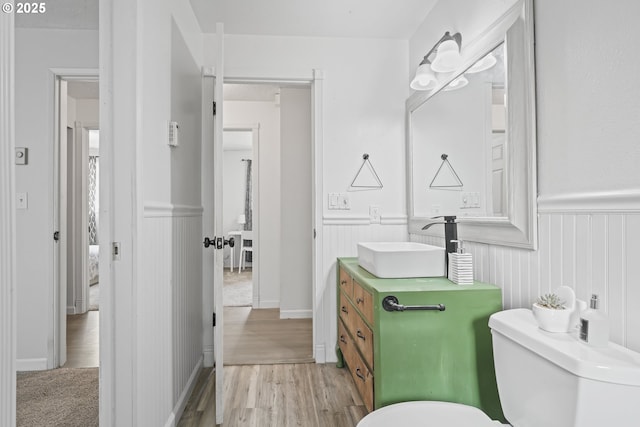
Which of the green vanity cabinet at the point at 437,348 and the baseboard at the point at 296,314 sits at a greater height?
the green vanity cabinet at the point at 437,348

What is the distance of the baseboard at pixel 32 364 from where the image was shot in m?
2.51

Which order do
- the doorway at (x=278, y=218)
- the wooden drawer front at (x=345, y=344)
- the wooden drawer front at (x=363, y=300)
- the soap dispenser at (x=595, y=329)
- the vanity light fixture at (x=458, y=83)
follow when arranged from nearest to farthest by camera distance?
the soap dispenser at (x=595, y=329) → the wooden drawer front at (x=363, y=300) → the vanity light fixture at (x=458, y=83) → the wooden drawer front at (x=345, y=344) → the doorway at (x=278, y=218)

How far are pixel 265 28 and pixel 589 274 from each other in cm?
244

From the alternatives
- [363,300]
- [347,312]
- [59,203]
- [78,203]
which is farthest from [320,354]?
[78,203]

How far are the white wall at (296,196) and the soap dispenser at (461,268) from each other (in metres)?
2.26

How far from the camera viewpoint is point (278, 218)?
4141 mm

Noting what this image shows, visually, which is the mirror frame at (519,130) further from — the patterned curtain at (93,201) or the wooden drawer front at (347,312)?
the patterned curtain at (93,201)

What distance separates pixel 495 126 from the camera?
1630 millimetres

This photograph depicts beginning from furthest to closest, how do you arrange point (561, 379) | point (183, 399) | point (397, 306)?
point (183, 399) → point (397, 306) → point (561, 379)

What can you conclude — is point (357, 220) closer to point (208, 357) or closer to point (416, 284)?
point (416, 284)

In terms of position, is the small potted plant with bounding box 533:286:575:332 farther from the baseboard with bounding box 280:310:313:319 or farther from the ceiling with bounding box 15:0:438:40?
the baseboard with bounding box 280:310:313:319

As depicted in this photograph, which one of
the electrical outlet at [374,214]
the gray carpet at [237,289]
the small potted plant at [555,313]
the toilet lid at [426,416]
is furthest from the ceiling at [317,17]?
the gray carpet at [237,289]

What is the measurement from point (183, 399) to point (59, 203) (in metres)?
1.76

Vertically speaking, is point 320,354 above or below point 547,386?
below
